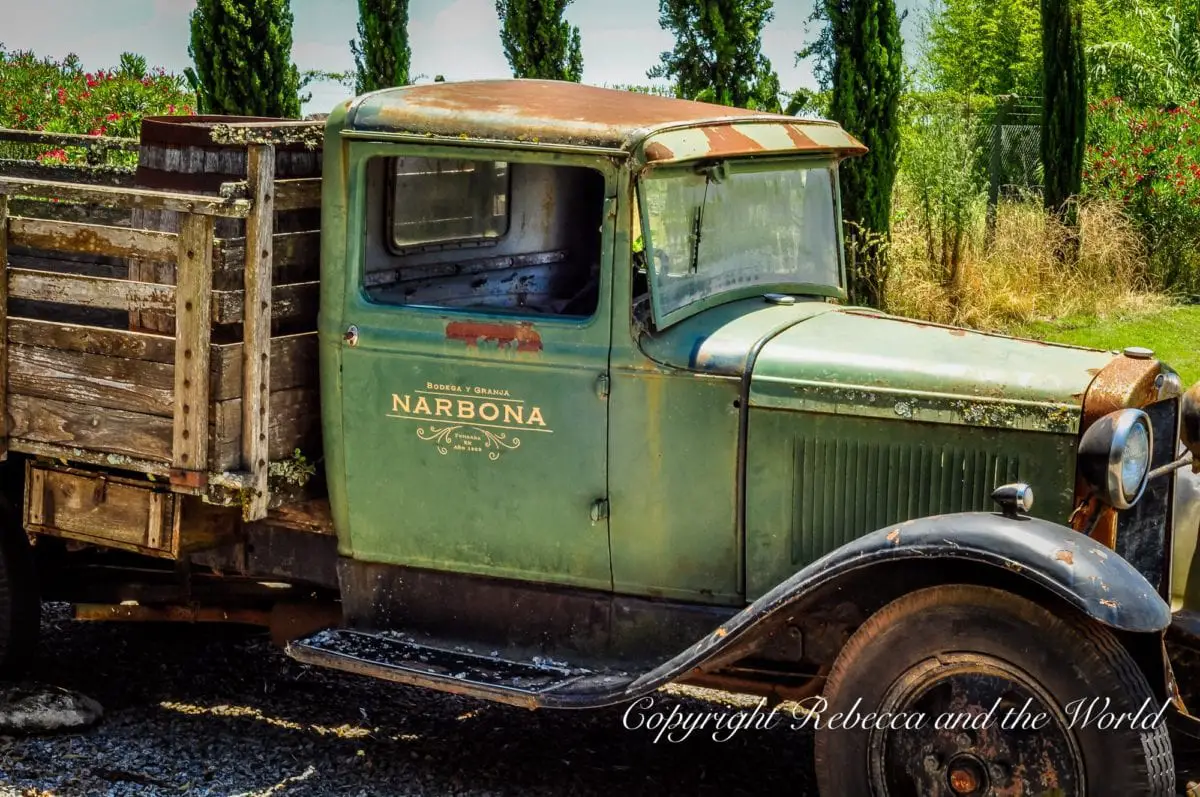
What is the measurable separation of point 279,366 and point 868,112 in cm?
749

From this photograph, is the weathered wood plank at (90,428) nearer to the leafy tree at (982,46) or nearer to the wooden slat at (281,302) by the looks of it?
the wooden slat at (281,302)

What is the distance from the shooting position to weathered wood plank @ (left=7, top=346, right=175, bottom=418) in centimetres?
442

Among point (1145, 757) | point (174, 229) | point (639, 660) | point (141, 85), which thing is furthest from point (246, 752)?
point (141, 85)

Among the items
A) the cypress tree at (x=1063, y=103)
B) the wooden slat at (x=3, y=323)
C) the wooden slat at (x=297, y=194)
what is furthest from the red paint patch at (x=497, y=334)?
the cypress tree at (x=1063, y=103)

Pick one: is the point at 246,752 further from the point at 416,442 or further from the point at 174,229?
the point at 174,229

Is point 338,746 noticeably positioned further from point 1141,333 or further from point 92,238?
point 1141,333

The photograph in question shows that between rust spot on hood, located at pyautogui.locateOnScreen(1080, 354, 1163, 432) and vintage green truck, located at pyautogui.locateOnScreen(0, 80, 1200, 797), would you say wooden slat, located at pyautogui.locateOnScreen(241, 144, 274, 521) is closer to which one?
vintage green truck, located at pyautogui.locateOnScreen(0, 80, 1200, 797)

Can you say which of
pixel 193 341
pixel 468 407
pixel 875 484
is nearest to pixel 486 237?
pixel 468 407

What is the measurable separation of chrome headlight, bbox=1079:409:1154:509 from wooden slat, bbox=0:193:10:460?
3.29 metres

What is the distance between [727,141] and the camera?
14.3 ft

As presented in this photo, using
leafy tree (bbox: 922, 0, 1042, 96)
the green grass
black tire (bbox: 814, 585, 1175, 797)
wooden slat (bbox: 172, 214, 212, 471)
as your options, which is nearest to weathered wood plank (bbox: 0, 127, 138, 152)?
wooden slat (bbox: 172, 214, 212, 471)

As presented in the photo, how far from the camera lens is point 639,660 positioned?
13.9 feet

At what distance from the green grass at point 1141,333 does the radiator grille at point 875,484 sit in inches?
260

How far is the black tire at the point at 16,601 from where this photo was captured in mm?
4980
